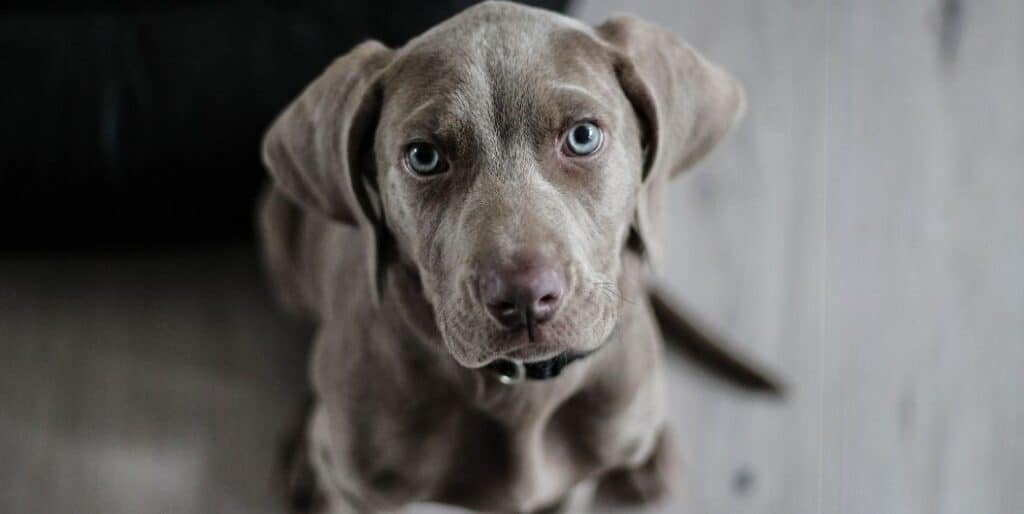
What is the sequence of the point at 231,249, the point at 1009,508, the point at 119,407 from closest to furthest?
the point at 1009,508 → the point at 119,407 → the point at 231,249

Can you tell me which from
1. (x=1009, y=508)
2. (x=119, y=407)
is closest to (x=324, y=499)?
(x=119, y=407)

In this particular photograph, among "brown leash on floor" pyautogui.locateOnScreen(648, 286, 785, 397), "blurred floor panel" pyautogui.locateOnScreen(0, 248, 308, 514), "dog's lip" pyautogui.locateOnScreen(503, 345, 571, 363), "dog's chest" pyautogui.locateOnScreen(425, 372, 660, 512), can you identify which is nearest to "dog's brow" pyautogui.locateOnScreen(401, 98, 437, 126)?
"dog's lip" pyautogui.locateOnScreen(503, 345, 571, 363)

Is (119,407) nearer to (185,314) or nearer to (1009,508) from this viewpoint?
(185,314)

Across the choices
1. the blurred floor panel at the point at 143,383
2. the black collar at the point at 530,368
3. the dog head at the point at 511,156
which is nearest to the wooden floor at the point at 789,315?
the blurred floor panel at the point at 143,383

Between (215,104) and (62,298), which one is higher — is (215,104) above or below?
above

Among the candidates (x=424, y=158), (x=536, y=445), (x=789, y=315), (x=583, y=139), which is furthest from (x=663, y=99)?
(x=789, y=315)

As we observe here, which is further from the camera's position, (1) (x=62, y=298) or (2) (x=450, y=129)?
(1) (x=62, y=298)

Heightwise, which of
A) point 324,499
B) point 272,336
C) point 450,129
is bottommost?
point 324,499
